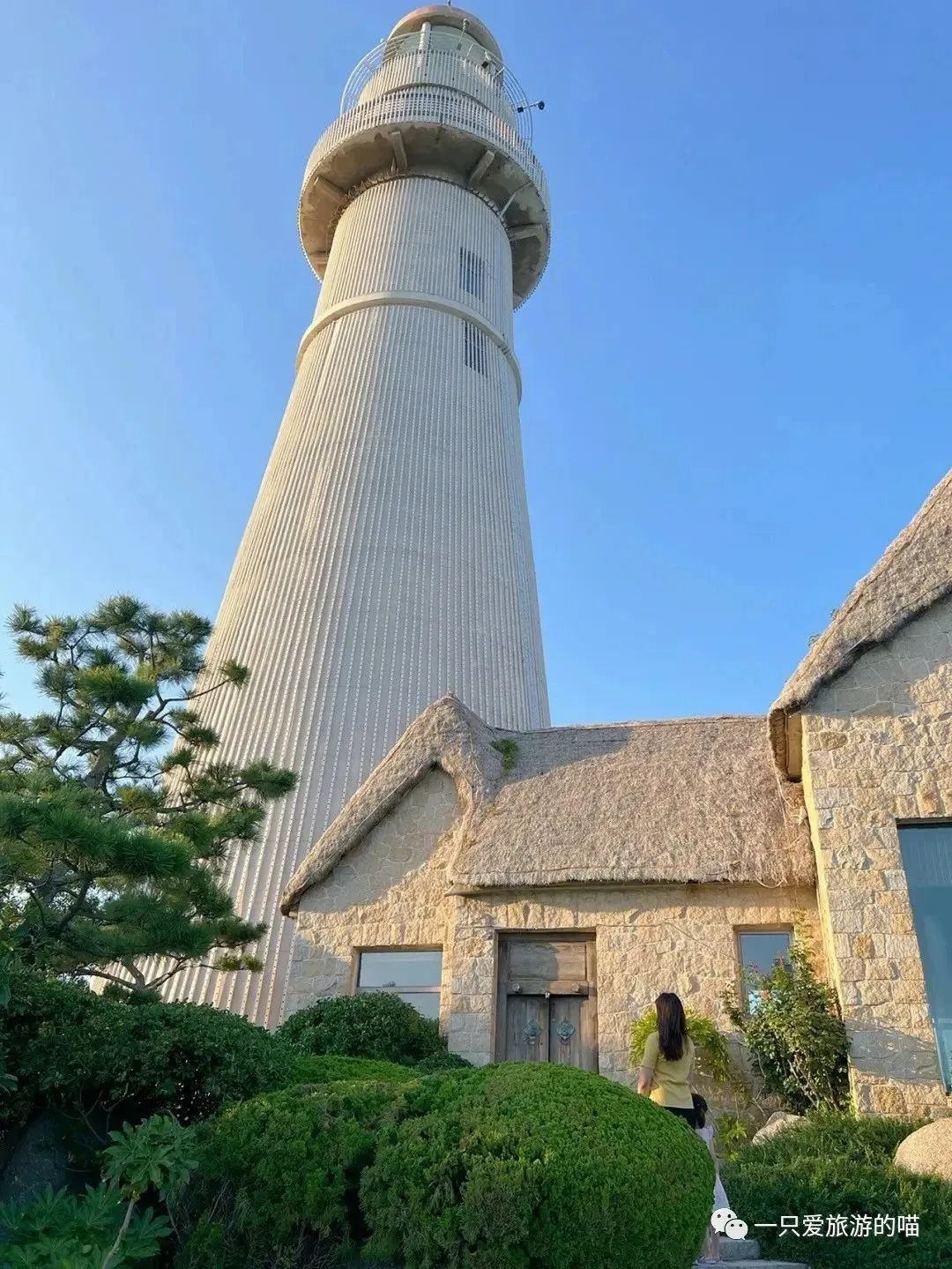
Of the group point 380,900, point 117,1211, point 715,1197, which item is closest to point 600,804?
point 380,900

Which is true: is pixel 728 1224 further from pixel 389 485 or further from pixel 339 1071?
pixel 389 485

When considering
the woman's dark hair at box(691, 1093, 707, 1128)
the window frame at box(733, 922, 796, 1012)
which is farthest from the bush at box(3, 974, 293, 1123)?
the window frame at box(733, 922, 796, 1012)

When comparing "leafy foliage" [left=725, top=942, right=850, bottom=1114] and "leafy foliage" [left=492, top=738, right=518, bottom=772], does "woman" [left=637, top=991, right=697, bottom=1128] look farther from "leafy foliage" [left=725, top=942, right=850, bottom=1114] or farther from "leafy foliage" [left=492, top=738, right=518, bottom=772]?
"leafy foliage" [left=492, top=738, right=518, bottom=772]

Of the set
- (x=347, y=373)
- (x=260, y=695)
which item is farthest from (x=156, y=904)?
(x=347, y=373)

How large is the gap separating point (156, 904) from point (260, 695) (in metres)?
8.83

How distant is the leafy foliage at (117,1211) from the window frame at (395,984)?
627 centimetres

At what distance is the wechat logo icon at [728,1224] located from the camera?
6641mm

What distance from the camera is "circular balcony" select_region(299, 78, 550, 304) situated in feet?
85.7

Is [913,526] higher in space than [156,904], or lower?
higher

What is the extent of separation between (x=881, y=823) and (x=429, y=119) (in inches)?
904

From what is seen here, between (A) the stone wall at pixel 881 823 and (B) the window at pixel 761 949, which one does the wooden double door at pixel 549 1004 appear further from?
(A) the stone wall at pixel 881 823

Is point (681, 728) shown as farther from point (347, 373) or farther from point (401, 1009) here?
point (347, 373)


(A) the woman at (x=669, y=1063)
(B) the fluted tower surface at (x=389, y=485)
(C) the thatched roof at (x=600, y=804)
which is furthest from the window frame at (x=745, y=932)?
(B) the fluted tower surface at (x=389, y=485)

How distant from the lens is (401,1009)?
1110 cm
